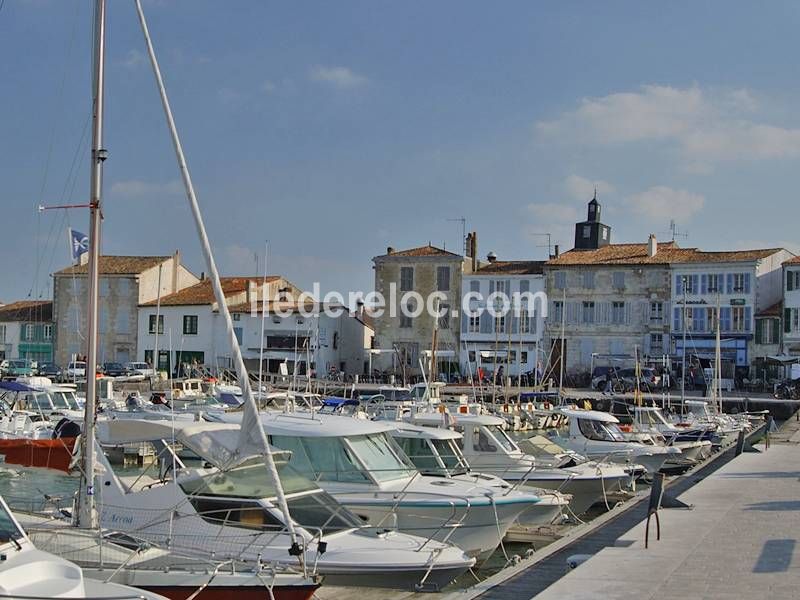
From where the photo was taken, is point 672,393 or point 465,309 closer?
point 672,393

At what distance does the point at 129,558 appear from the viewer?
11.6 m

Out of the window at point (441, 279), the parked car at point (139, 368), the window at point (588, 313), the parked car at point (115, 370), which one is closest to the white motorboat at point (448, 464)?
the parked car at point (139, 368)

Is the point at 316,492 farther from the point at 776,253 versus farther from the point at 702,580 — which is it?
the point at 776,253

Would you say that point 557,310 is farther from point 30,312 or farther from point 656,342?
point 30,312

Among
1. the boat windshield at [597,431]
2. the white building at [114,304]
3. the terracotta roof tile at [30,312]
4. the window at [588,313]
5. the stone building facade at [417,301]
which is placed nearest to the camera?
the boat windshield at [597,431]

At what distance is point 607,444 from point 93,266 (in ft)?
69.5

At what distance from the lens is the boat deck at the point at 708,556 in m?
11.4

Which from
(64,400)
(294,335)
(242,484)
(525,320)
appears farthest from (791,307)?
(242,484)

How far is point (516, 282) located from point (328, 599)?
56.2 meters

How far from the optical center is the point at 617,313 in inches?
2611

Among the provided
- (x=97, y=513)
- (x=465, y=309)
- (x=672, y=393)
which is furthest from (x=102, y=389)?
(x=97, y=513)

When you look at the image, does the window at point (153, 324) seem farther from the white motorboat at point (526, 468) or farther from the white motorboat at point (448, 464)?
the white motorboat at point (448, 464)

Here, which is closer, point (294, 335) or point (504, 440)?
point (504, 440)

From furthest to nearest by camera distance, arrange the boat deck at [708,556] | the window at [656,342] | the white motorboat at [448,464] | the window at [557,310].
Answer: the window at [557,310] → the window at [656,342] → the white motorboat at [448,464] → the boat deck at [708,556]
